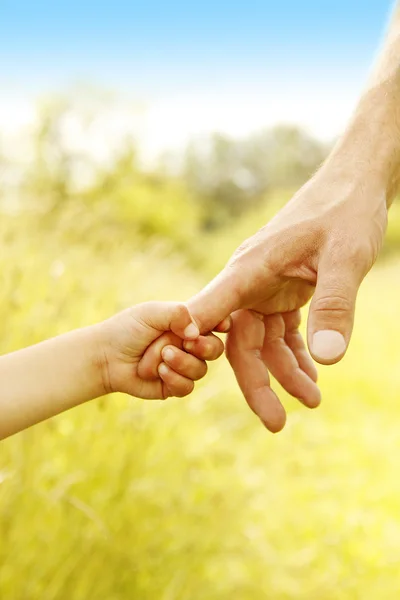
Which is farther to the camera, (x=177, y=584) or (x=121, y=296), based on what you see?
(x=121, y=296)

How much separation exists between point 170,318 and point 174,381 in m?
0.13

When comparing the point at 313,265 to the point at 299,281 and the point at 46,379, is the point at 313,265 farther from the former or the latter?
the point at 46,379

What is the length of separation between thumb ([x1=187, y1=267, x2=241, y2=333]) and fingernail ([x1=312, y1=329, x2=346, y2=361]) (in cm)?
23

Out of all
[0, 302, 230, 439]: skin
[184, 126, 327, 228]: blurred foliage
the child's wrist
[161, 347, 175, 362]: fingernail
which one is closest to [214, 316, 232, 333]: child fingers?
[0, 302, 230, 439]: skin

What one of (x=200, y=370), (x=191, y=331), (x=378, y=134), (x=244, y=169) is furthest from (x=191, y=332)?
(x=244, y=169)

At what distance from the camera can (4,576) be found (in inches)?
57.7

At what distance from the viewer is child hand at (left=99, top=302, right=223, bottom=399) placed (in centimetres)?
124

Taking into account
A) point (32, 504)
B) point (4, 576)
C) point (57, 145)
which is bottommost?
point (4, 576)

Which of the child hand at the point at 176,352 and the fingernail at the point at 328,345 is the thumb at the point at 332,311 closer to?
the fingernail at the point at 328,345

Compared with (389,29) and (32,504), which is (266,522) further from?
(389,29)

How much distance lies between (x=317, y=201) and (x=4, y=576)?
101 centimetres

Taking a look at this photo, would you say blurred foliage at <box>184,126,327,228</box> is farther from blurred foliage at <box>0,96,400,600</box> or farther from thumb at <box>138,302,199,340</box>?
thumb at <box>138,302,199,340</box>

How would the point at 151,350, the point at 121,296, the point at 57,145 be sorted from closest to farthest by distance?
the point at 151,350, the point at 121,296, the point at 57,145

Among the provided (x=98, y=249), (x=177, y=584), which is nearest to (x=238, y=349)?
(x=177, y=584)
